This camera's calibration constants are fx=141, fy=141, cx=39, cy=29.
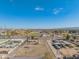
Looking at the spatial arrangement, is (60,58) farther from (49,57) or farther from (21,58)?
(21,58)

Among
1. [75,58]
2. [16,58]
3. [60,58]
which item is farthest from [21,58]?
[75,58]

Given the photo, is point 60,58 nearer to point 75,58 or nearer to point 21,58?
point 75,58

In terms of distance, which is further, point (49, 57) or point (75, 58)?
point (75, 58)

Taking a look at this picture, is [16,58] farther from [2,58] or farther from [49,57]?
[49,57]

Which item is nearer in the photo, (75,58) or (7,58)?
(75,58)

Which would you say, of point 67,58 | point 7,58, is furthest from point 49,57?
point 7,58

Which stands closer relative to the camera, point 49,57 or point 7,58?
point 49,57

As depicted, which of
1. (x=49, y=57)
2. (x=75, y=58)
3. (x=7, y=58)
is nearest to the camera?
(x=49, y=57)

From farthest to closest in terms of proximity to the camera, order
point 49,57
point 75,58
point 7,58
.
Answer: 1. point 7,58
2. point 75,58
3. point 49,57
